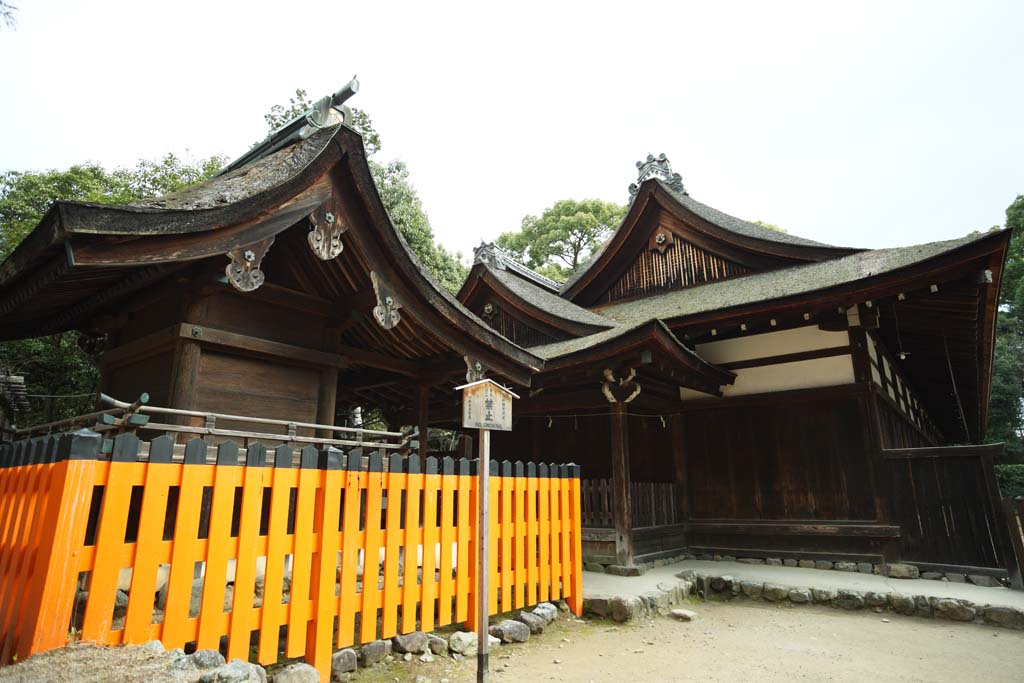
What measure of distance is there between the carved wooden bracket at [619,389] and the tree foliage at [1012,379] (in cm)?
3088

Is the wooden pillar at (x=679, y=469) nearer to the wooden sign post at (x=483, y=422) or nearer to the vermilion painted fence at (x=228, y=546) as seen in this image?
the vermilion painted fence at (x=228, y=546)

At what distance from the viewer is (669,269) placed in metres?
12.9

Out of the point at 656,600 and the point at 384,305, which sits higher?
the point at 384,305

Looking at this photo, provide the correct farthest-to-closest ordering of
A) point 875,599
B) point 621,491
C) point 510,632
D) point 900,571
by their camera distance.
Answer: point 621,491, point 900,571, point 875,599, point 510,632

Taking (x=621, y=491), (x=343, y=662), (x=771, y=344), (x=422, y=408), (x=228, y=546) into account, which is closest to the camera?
(x=228, y=546)

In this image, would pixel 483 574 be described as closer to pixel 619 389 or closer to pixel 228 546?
pixel 228 546

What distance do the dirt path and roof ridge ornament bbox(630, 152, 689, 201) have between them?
10.3m

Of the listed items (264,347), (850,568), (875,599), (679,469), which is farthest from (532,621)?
(850,568)

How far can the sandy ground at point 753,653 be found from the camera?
4.34 metres

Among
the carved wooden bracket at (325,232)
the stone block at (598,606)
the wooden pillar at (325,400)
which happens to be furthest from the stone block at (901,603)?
the carved wooden bracket at (325,232)

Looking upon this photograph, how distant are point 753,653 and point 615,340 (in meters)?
4.16

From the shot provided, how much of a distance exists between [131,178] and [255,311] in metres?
19.0

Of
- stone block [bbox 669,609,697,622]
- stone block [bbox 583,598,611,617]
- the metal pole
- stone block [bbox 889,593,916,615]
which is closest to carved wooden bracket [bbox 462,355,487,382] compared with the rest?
the metal pole

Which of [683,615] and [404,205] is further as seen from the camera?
[404,205]
